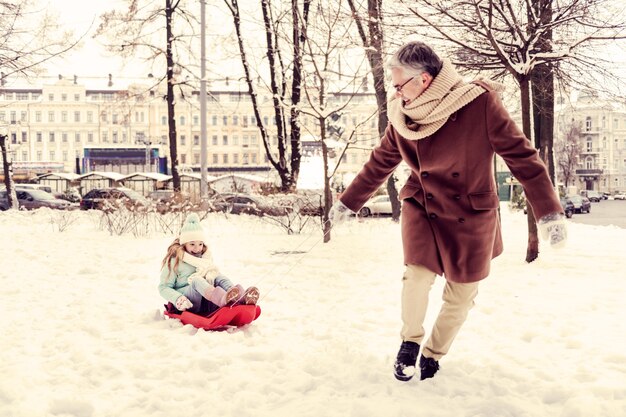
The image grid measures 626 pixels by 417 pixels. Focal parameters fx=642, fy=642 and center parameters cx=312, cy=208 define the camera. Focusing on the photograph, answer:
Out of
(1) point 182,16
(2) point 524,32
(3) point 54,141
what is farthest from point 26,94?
(2) point 524,32

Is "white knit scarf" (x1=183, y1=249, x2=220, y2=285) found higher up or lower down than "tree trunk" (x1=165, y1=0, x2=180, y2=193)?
lower down

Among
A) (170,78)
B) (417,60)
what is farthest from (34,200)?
(417,60)

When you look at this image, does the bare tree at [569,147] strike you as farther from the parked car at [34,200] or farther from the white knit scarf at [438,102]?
the white knit scarf at [438,102]

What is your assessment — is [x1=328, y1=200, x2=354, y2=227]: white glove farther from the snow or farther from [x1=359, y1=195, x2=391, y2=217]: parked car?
[x1=359, y1=195, x2=391, y2=217]: parked car

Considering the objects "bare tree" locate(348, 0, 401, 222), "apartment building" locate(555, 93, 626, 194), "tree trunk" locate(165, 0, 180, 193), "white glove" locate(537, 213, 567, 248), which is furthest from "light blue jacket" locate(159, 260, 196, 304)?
"apartment building" locate(555, 93, 626, 194)

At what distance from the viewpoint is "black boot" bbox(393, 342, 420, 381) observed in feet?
11.6

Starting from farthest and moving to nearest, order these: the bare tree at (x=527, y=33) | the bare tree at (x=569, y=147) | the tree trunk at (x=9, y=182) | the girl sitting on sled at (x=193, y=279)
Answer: the bare tree at (x=569, y=147), the tree trunk at (x=9, y=182), the bare tree at (x=527, y=33), the girl sitting on sled at (x=193, y=279)

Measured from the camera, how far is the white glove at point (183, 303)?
17.3 feet

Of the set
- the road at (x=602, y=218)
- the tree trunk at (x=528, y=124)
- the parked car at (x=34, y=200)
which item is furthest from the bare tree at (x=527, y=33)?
the parked car at (x=34, y=200)

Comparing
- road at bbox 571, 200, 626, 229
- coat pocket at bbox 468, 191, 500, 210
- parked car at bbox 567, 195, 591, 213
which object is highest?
coat pocket at bbox 468, 191, 500, 210

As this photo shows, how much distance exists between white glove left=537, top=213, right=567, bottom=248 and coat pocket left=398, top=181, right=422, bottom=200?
26.3 inches

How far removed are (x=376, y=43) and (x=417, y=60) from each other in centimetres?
730

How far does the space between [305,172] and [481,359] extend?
1718 cm

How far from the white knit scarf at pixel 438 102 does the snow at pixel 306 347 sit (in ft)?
4.64
